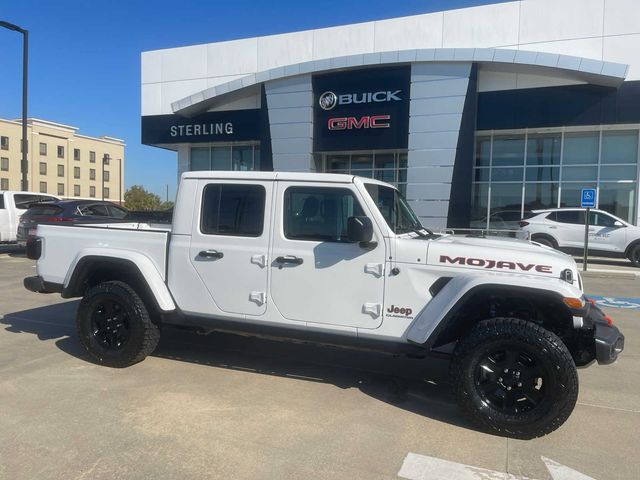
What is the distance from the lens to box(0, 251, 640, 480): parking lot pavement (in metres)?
3.17

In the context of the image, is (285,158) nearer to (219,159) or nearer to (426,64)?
(219,159)

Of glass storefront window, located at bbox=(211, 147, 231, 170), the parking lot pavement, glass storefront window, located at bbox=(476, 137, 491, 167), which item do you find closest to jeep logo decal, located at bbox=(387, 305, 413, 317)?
the parking lot pavement

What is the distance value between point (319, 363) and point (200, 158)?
65.7 ft

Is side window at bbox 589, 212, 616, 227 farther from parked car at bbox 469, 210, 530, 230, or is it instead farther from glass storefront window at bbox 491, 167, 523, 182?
glass storefront window at bbox 491, 167, 523, 182

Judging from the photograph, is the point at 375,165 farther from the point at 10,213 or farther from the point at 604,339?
the point at 604,339

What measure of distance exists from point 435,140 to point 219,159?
33.6ft

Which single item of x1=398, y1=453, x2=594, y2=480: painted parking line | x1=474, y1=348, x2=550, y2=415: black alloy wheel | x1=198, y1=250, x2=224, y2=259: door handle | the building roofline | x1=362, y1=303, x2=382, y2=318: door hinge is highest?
the building roofline

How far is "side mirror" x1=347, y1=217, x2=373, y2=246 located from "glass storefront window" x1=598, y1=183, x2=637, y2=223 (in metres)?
17.1

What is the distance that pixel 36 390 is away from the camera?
4.30 metres

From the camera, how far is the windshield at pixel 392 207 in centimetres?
423

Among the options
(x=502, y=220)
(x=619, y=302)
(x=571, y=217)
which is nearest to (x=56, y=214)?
(x=619, y=302)

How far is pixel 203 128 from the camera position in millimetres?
22312

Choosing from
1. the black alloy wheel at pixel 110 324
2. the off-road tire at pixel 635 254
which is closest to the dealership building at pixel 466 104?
the off-road tire at pixel 635 254

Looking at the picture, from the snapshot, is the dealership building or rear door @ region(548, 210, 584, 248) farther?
the dealership building
